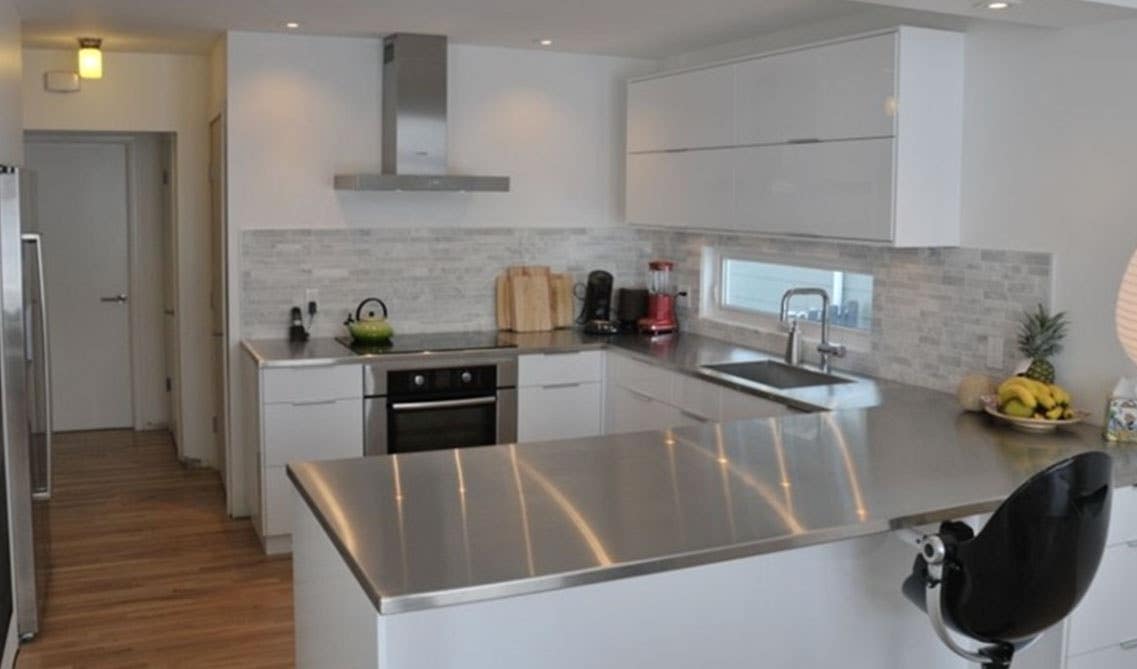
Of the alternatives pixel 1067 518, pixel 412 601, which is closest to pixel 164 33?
pixel 412 601

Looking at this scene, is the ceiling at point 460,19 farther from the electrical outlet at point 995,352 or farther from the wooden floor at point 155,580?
the wooden floor at point 155,580

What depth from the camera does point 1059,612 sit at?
2.36 meters

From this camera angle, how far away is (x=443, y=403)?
5.18 m

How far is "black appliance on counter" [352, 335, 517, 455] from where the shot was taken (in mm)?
5078

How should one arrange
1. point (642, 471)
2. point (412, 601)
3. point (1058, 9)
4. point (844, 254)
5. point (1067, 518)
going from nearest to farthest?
point (412, 601) < point (1067, 518) < point (642, 471) < point (1058, 9) < point (844, 254)

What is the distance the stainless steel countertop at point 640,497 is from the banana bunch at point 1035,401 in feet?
0.26

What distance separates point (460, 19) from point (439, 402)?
5.76 ft

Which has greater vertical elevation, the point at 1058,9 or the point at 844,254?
the point at 1058,9

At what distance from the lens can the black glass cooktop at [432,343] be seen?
203 inches

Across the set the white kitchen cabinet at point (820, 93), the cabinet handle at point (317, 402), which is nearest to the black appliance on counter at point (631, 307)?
the white kitchen cabinet at point (820, 93)

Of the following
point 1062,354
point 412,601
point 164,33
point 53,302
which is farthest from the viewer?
point 53,302

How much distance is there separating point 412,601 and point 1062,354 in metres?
2.65

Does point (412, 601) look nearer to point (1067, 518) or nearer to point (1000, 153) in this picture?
point (1067, 518)

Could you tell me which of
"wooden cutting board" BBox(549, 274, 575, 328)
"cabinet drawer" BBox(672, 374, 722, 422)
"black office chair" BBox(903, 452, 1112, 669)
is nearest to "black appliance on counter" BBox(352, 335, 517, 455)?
"wooden cutting board" BBox(549, 274, 575, 328)
